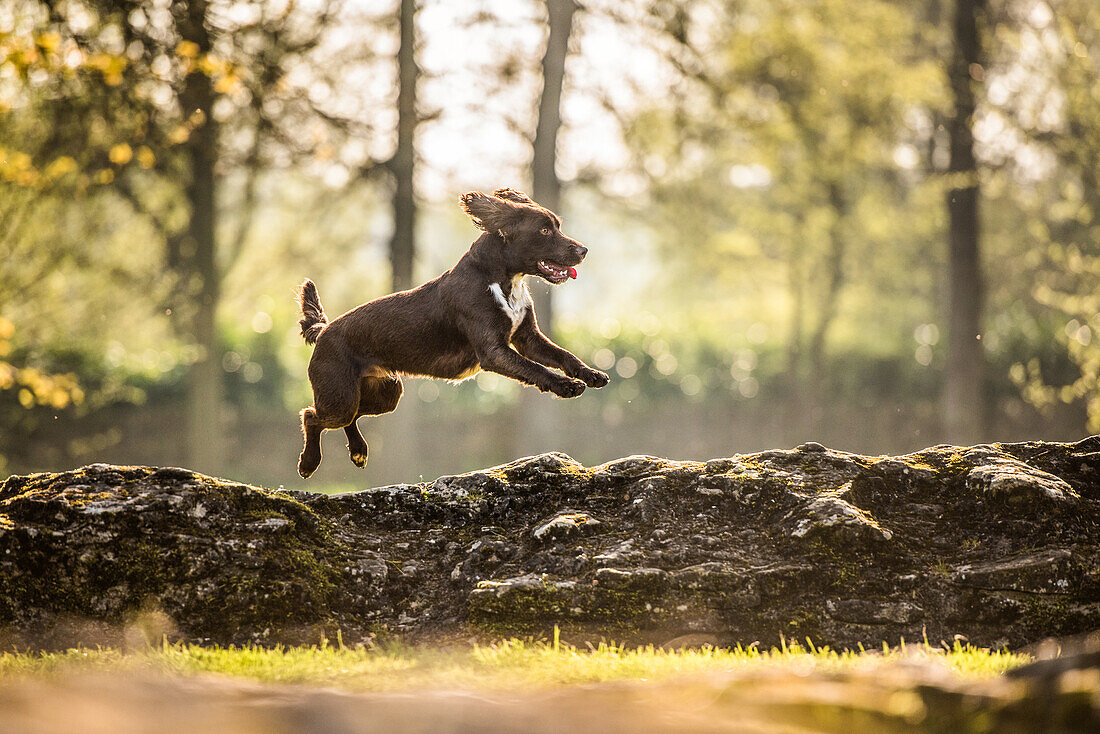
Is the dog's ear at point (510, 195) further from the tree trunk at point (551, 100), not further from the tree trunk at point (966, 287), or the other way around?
the tree trunk at point (966, 287)

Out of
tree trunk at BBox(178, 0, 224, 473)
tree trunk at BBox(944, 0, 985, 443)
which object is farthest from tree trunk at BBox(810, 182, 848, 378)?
tree trunk at BBox(178, 0, 224, 473)

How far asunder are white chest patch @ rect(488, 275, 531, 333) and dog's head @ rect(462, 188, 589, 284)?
117 millimetres

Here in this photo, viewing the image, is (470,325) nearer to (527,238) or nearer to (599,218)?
(527,238)

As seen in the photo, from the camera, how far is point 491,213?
17.8 ft

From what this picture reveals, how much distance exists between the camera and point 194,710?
114 inches

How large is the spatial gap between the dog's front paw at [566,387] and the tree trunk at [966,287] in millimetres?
11493

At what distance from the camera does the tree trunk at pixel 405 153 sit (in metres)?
14.4

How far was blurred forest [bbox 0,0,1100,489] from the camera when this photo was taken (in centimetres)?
1391

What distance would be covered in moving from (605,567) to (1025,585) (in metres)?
2.05

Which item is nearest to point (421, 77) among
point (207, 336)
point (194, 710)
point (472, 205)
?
point (207, 336)

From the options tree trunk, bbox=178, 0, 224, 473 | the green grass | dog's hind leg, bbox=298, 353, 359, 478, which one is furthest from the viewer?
tree trunk, bbox=178, 0, 224, 473

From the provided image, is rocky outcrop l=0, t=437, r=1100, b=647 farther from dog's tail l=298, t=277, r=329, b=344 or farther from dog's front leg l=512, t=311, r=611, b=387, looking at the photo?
dog's tail l=298, t=277, r=329, b=344

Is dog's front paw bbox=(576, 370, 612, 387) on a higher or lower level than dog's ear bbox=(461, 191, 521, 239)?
lower

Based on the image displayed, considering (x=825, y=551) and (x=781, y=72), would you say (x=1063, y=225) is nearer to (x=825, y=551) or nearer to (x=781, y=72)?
(x=781, y=72)
